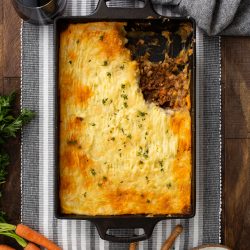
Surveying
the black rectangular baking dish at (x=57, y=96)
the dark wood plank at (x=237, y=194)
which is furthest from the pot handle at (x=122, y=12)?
the dark wood plank at (x=237, y=194)

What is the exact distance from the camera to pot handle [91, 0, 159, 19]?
6.73 ft

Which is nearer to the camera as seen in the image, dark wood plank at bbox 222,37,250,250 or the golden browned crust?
the golden browned crust

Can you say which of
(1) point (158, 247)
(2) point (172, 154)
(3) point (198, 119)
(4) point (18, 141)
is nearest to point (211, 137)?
(3) point (198, 119)

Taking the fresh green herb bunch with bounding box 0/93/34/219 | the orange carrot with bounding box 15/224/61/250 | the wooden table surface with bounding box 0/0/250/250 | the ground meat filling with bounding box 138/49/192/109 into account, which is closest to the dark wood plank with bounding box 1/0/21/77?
the wooden table surface with bounding box 0/0/250/250

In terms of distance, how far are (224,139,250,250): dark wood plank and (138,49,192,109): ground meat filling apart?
42cm

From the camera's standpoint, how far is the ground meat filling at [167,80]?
2.16 metres

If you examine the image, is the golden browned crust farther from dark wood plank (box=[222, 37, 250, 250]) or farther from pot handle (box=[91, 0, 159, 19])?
dark wood plank (box=[222, 37, 250, 250])

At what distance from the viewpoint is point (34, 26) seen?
2.34 metres

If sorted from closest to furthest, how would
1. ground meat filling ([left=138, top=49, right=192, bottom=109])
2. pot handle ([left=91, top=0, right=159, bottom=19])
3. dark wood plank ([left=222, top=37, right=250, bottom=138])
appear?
pot handle ([left=91, top=0, right=159, bottom=19]) < ground meat filling ([left=138, top=49, right=192, bottom=109]) < dark wood plank ([left=222, top=37, right=250, bottom=138])

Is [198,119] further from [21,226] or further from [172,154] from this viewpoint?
[21,226]

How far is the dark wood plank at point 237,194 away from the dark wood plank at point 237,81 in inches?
3.8

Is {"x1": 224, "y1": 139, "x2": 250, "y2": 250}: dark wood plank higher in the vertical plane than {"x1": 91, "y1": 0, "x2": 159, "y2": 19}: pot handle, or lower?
lower

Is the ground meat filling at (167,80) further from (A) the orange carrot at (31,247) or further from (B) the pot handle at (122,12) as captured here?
(A) the orange carrot at (31,247)

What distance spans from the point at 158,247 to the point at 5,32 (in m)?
1.27
